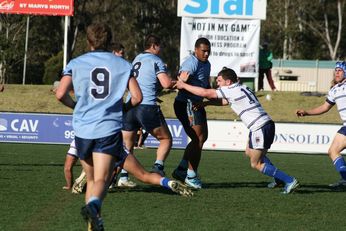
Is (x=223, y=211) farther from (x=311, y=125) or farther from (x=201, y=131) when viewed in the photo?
(x=311, y=125)

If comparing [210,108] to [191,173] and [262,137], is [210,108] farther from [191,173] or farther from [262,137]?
[262,137]

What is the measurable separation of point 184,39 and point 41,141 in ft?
18.6

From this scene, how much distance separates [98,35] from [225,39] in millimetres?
19177

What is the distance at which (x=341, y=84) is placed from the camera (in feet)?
40.6

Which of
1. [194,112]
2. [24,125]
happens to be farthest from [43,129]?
[194,112]

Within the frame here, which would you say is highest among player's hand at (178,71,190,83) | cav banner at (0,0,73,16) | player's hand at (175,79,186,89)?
cav banner at (0,0,73,16)

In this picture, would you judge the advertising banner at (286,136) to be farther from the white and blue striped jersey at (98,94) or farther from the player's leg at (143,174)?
the white and blue striped jersey at (98,94)

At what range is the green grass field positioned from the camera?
8.40 metres

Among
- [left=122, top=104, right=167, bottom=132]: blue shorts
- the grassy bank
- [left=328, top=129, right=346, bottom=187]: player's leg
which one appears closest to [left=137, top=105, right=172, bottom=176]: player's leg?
[left=122, top=104, right=167, bottom=132]: blue shorts

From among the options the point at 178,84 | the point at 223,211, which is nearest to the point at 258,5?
the point at 178,84

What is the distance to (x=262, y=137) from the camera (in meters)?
10.9

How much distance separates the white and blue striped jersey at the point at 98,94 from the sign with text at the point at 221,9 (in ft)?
60.1

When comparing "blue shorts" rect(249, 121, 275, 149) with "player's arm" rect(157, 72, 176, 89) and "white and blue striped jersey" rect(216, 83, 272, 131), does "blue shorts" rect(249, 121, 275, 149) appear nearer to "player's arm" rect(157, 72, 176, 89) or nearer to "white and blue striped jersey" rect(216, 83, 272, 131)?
"white and blue striped jersey" rect(216, 83, 272, 131)

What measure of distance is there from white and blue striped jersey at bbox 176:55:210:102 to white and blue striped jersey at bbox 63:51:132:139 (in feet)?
14.6
